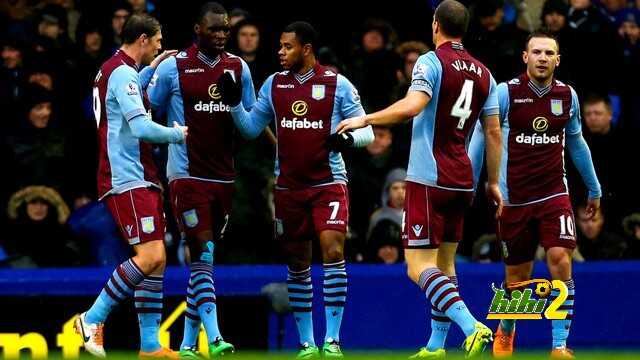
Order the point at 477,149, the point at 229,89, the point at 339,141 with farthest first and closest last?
the point at 477,149 → the point at 229,89 → the point at 339,141

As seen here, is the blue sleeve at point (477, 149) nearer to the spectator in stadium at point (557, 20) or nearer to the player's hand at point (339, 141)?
the player's hand at point (339, 141)

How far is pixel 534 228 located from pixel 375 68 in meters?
4.04

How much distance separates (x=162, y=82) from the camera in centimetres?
1415

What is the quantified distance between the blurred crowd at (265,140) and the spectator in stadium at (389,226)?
14 millimetres

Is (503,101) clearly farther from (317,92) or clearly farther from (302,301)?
(302,301)

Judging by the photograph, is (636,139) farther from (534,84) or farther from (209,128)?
(209,128)

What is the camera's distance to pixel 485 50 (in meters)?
18.2

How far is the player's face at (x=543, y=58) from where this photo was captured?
1471cm

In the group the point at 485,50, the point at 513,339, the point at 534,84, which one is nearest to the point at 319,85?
the point at 534,84

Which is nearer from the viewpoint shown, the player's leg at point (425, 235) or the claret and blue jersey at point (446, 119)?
the player's leg at point (425, 235)

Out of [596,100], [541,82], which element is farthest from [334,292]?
[596,100]

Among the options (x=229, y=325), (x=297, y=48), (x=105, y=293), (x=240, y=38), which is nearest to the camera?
(x=105, y=293)

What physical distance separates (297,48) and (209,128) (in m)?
0.98

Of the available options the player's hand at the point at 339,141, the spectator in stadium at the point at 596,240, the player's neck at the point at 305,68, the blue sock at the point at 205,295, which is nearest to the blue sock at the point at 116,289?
the blue sock at the point at 205,295
